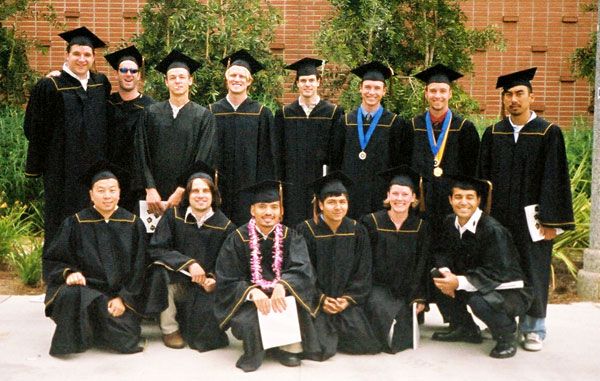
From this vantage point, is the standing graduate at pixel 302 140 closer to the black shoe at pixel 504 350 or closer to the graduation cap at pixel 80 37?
the graduation cap at pixel 80 37

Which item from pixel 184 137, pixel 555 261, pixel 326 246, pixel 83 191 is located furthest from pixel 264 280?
pixel 555 261

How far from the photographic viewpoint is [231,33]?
30.7ft

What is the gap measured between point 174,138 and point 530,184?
2677 mm

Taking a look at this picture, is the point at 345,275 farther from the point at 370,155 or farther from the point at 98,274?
the point at 98,274

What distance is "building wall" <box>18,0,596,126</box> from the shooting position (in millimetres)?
11570

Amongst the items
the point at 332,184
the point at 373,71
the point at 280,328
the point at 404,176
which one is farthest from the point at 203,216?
the point at 373,71

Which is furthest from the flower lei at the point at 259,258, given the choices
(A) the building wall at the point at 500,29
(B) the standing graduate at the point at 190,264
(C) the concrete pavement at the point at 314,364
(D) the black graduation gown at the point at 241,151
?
(A) the building wall at the point at 500,29

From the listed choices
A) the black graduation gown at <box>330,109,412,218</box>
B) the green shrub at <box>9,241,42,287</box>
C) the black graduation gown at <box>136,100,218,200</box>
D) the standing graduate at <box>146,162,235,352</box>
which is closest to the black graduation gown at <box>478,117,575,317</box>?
the black graduation gown at <box>330,109,412,218</box>

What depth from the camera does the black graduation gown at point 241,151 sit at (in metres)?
6.83

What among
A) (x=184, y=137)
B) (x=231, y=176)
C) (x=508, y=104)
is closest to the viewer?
(x=508, y=104)

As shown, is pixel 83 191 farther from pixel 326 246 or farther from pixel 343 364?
pixel 343 364

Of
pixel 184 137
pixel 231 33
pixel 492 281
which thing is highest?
pixel 231 33

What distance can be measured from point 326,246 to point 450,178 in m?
1.07

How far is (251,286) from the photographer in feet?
18.1
